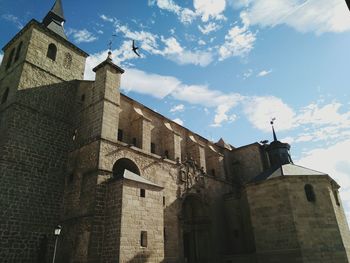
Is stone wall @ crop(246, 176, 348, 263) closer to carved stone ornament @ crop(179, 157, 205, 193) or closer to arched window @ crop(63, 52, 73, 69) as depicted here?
carved stone ornament @ crop(179, 157, 205, 193)

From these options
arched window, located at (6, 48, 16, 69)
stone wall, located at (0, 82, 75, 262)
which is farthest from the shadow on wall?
arched window, located at (6, 48, 16, 69)

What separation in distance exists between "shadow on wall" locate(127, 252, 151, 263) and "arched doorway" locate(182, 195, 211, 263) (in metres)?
7.02

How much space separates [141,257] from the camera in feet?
41.5

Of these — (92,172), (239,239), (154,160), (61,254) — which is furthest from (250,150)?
(61,254)

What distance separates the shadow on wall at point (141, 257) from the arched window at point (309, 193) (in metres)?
10.8

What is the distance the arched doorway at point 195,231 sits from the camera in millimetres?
19658

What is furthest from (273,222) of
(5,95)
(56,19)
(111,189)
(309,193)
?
(56,19)

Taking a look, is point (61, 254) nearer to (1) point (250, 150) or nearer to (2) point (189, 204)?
(2) point (189, 204)

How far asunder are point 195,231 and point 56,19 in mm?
20198

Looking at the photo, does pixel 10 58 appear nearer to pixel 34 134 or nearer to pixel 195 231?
pixel 34 134

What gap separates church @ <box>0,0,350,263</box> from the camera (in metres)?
13.2

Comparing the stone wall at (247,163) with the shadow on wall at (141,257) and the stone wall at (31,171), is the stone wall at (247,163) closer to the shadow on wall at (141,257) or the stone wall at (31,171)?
the shadow on wall at (141,257)

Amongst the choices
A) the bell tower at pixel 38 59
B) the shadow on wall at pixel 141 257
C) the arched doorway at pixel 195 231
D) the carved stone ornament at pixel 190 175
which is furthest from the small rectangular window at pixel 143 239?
the bell tower at pixel 38 59

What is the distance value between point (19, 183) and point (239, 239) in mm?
15914
